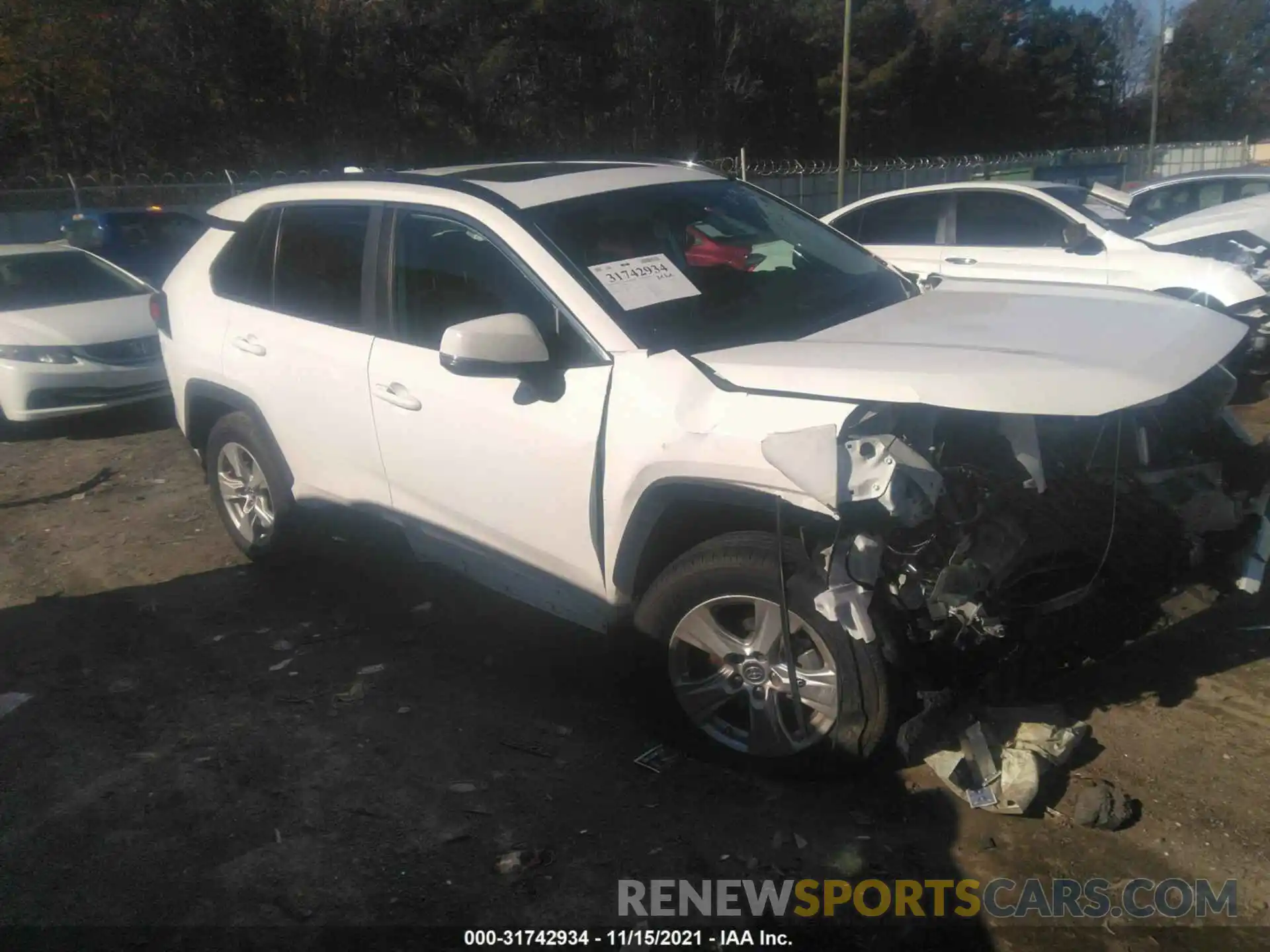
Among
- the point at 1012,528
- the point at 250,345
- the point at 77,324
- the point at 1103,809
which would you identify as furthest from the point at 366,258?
the point at 77,324

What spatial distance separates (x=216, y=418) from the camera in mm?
5316

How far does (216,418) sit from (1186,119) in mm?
84566

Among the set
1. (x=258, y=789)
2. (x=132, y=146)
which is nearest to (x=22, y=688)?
(x=258, y=789)

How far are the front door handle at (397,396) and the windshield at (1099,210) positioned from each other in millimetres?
6449

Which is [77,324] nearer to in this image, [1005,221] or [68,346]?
[68,346]

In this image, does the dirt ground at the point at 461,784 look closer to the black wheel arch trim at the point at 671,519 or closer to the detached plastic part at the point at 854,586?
the black wheel arch trim at the point at 671,519

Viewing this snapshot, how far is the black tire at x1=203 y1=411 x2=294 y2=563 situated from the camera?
4840mm

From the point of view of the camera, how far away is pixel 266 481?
16.3 feet

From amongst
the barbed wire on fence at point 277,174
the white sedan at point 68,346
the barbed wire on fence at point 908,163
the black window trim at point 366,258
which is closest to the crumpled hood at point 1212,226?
the barbed wire on fence at point 277,174

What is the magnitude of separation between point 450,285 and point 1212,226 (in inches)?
268

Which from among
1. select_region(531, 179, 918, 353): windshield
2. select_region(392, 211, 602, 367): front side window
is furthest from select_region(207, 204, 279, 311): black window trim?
select_region(531, 179, 918, 353): windshield

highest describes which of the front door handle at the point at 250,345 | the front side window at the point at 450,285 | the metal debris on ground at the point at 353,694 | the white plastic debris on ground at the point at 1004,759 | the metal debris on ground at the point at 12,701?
the front side window at the point at 450,285

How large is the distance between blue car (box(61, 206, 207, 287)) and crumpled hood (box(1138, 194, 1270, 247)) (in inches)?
404

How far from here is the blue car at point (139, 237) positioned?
12.8 meters
